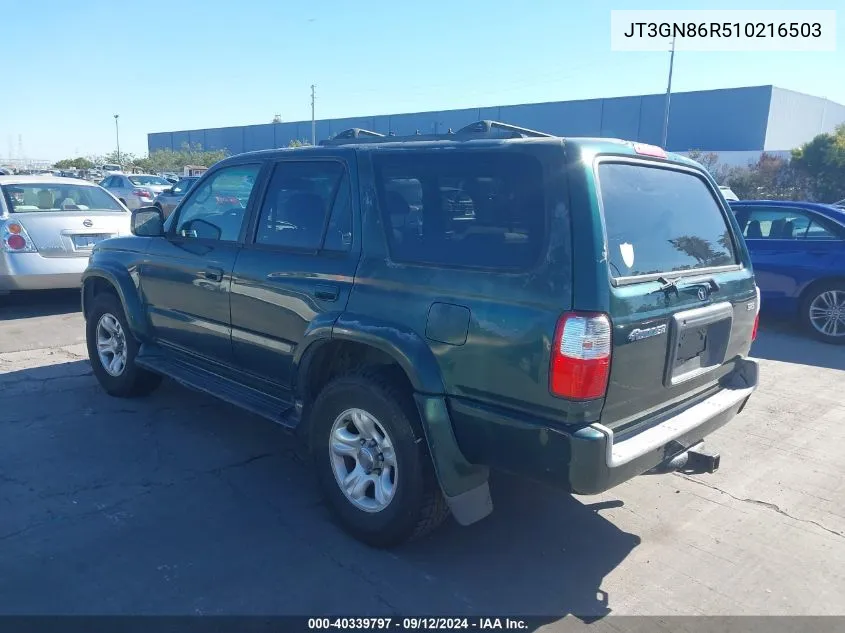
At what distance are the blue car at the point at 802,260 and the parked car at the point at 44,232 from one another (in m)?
8.05

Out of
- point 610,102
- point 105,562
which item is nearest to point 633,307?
point 105,562

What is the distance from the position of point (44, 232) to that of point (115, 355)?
146 inches

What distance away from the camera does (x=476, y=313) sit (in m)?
2.82

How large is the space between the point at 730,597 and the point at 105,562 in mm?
2872

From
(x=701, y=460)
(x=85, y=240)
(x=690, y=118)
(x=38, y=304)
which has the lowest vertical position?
(x=38, y=304)

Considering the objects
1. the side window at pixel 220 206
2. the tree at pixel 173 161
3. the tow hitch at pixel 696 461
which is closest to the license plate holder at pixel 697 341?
the tow hitch at pixel 696 461

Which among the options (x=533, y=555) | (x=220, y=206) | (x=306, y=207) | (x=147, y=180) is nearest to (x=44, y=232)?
(x=220, y=206)

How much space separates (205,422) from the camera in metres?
4.91

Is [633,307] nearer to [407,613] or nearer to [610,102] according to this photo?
[407,613]

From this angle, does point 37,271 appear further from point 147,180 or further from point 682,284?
point 147,180

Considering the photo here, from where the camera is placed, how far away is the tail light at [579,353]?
2582 millimetres

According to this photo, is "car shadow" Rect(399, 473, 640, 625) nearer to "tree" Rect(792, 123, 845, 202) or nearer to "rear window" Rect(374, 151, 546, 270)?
"rear window" Rect(374, 151, 546, 270)

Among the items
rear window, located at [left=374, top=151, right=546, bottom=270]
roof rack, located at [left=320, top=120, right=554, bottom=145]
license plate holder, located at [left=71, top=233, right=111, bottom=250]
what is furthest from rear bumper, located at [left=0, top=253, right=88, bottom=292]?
rear window, located at [left=374, top=151, right=546, bottom=270]

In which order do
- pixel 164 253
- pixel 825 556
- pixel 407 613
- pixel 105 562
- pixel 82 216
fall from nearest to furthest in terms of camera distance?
pixel 407 613 < pixel 105 562 < pixel 825 556 < pixel 164 253 < pixel 82 216
